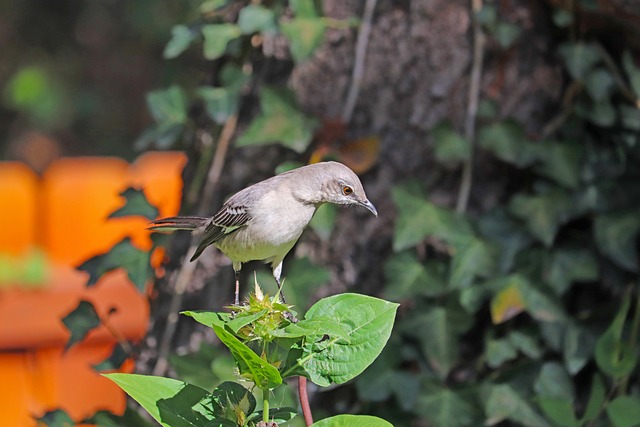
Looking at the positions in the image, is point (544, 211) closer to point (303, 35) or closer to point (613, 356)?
point (613, 356)

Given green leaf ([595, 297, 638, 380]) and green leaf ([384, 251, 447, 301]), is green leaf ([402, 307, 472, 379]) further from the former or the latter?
green leaf ([595, 297, 638, 380])

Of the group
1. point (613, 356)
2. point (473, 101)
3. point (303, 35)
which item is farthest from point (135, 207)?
point (613, 356)

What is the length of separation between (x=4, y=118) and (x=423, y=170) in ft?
24.4

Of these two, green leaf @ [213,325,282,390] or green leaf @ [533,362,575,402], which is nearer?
green leaf @ [213,325,282,390]

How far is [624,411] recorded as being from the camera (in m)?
2.59

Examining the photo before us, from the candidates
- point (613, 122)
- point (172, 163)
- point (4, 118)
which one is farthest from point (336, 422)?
point (4, 118)

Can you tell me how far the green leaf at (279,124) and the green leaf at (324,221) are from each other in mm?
201

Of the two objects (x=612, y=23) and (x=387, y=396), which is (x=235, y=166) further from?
(x=612, y=23)

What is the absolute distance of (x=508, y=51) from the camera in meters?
3.12

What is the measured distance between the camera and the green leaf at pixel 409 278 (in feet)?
9.78

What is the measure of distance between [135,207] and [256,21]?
2.28ft

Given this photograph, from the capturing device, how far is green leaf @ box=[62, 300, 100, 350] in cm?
307

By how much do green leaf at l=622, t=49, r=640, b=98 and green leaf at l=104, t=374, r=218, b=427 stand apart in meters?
1.84

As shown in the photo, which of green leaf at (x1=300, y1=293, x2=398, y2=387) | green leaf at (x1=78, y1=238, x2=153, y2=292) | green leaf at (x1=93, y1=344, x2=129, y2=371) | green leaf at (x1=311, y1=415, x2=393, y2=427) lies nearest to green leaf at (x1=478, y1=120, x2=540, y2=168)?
green leaf at (x1=78, y1=238, x2=153, y2=292)
